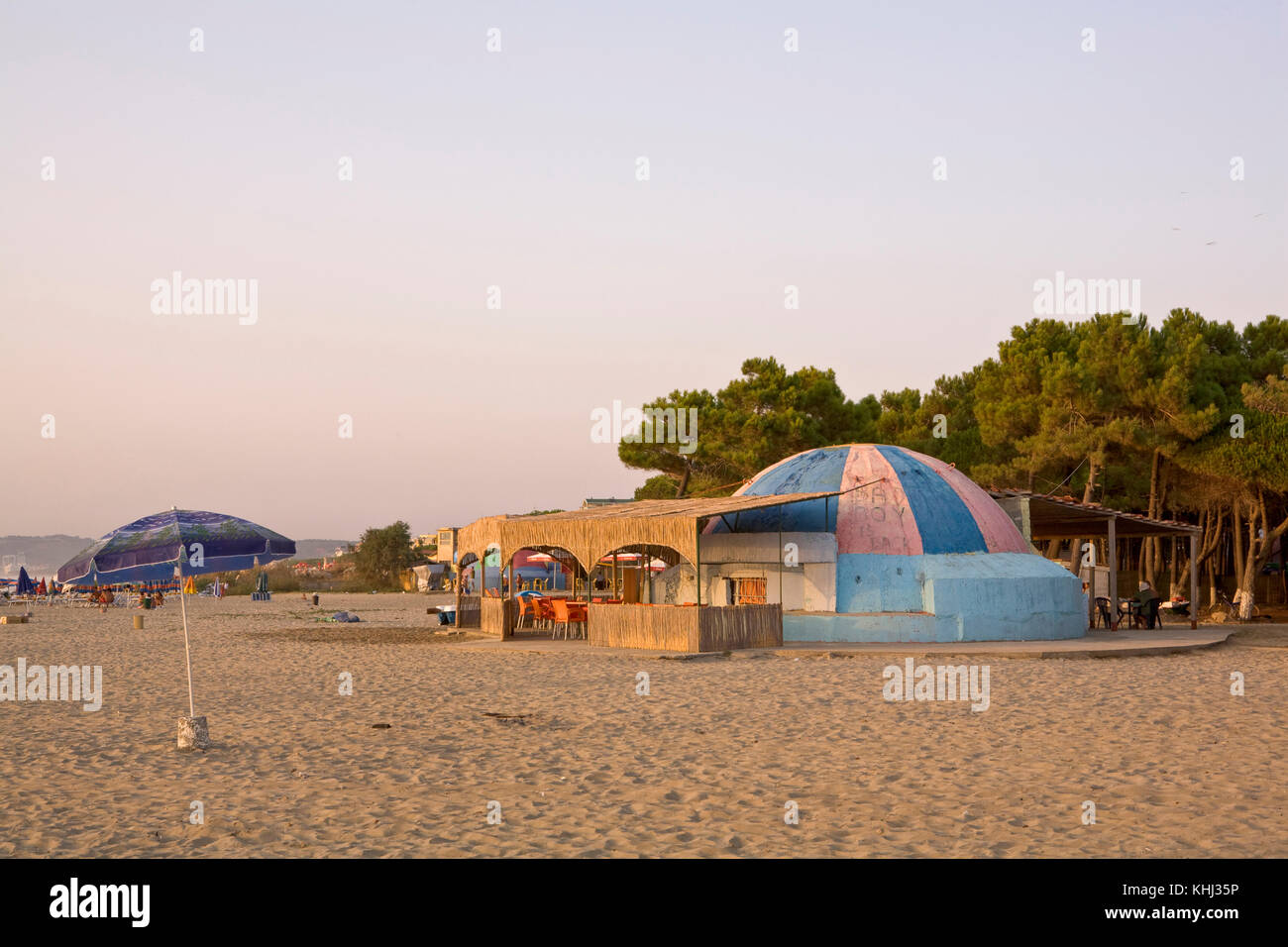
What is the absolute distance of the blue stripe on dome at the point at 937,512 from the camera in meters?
25.0

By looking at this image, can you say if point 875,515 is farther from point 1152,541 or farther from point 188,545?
point 1152,541

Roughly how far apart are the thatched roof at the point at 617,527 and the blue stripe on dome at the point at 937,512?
2523mm

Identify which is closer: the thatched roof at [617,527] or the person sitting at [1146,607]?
the thatched roof at [617,527]

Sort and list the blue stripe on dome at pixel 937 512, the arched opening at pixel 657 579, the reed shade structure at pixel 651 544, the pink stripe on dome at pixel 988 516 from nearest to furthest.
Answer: the reed shade structure at pixel 651 544 → the blue stripe on dome at pixel 937 512 → the pink stripe on dome at pixel 988 516 → the arched opening at pixel 657 579

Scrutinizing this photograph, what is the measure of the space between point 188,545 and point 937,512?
56.1 ft

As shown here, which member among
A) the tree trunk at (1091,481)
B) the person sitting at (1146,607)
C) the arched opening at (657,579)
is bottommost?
the person sitting at (1146,607)

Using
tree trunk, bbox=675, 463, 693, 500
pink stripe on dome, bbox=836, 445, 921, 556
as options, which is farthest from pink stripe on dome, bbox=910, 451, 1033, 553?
tree trunk, bbox=675, 463, 693, 500

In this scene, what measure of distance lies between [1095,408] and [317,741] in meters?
31.8

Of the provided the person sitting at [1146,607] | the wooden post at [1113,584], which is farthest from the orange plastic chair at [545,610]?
the person sitting at [1146,607]

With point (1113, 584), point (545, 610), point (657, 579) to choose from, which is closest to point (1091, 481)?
point (1113, 584)

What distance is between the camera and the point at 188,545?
13.8 m

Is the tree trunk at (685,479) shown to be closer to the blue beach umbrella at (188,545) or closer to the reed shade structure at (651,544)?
the reed shade structure at (651,544)
